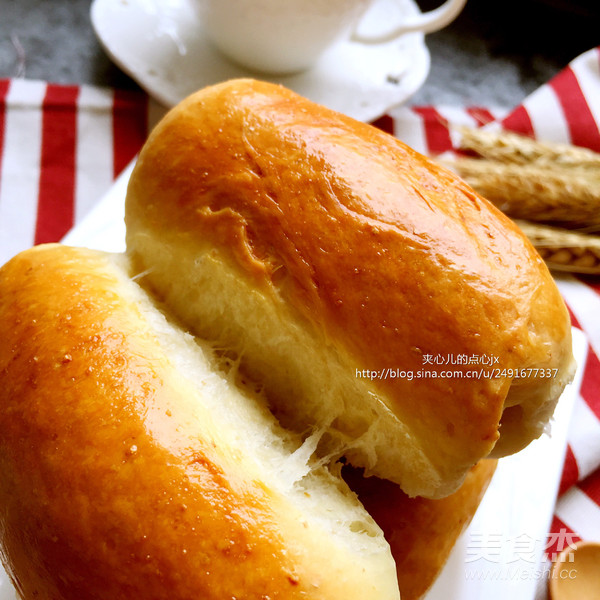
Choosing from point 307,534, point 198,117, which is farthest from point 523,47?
point 307,534

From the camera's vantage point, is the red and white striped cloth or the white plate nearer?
the white plate

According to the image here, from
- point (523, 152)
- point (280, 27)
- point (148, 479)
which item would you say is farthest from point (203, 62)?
point (148, 479)

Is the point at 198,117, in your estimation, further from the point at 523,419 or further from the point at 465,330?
the point at 523,419

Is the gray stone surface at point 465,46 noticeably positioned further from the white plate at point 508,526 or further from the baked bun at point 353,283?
the baked bun at point 353,283

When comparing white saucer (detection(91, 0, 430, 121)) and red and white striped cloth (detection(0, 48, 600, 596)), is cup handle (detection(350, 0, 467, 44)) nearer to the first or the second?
white saucer (detection(91, 0, 430, 121))

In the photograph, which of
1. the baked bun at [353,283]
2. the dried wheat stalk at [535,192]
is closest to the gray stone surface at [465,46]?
the dried wheat stalk at [535,192]

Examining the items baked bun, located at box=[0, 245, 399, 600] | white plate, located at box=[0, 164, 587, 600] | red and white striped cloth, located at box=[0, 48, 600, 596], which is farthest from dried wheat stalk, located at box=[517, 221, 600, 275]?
baked bun, located at box=[0, 245, 399, 600]

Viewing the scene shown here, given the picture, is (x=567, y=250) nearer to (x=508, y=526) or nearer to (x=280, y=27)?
(x=508, y=526)

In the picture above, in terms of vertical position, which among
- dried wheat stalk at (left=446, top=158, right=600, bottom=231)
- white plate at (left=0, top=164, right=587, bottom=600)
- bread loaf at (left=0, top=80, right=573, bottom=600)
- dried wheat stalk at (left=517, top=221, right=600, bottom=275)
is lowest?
white plate at (left=0, top=164, right=587, bottom=600)
